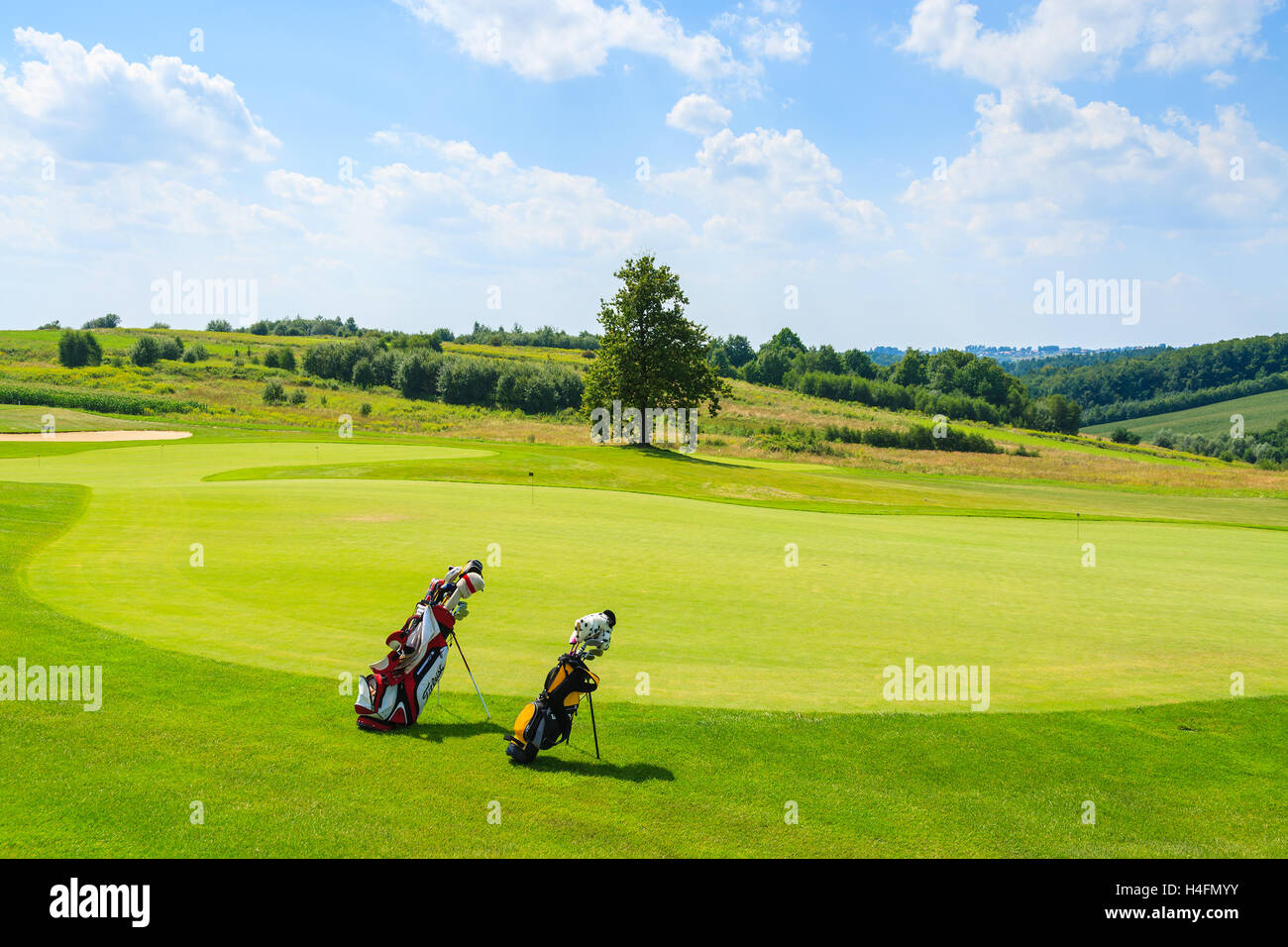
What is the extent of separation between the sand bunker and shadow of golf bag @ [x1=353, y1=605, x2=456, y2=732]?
4267 centimetres

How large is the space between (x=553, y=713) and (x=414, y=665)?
2.02 metres

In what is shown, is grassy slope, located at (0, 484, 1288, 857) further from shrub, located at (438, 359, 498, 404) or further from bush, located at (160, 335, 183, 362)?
bush, located at (160, 335, 183, 362)

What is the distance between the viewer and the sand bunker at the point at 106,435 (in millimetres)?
44000

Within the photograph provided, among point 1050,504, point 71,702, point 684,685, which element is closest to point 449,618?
point 684,685

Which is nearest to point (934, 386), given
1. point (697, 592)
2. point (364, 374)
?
point (364, 374)

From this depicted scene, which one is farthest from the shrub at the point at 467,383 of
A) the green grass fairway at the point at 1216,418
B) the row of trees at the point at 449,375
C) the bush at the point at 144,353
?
the green grass fairway at the point at 1216,418

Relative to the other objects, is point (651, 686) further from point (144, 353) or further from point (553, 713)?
point (144, 353)

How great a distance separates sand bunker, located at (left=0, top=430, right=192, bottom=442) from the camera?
4400 centimetres

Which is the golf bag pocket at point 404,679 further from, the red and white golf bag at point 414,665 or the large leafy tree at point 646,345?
the large leafy tree at point 646,345

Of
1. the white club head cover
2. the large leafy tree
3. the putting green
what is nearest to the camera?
the white club head cover

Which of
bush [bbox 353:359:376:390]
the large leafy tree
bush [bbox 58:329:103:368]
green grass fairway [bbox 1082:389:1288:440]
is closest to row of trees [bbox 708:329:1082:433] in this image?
green grass fairway [bbox 1082:389:1288:440]

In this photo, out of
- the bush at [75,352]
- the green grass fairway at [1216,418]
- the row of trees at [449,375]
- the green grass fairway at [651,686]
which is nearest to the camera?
the green grass fairway at [651,686]

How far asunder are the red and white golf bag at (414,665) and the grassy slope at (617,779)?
0.33m

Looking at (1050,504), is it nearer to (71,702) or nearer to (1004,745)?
(1004,745)
